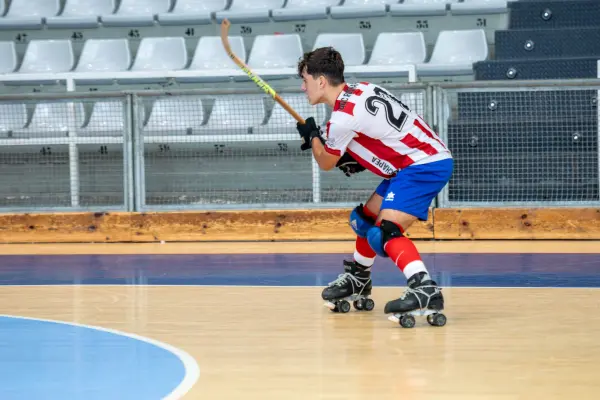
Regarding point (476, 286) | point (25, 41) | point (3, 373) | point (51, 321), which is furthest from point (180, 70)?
point (3, 373)

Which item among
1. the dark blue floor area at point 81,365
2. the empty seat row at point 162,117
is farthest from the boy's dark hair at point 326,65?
the empty seat row at point 162,117

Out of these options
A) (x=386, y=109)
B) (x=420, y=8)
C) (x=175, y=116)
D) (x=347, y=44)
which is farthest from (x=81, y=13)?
(x=386, y=109)

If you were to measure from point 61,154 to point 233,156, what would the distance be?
1676mm

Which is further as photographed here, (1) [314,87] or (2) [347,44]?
(2) [347,44]

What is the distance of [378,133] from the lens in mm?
5344

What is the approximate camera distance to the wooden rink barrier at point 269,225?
9.63 metres

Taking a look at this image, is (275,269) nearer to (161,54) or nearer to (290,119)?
(290,119)

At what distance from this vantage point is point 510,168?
9.43 m

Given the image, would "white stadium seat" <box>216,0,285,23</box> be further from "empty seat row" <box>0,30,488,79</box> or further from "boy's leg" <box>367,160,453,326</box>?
"boy's leg" <box>367,160,453,326</box>

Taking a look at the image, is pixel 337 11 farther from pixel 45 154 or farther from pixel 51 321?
pixel 51 321

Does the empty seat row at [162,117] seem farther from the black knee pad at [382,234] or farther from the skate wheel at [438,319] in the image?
the skate wheel at [438,319]

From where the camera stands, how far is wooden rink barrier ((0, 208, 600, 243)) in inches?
379

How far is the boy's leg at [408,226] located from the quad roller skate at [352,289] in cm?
45

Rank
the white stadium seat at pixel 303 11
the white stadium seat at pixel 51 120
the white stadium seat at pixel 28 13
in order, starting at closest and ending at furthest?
the white stadium seat at pixel 51 120 < the white stadium seat at pixel 303 11 < the white stadium seat at pixel 28 13
